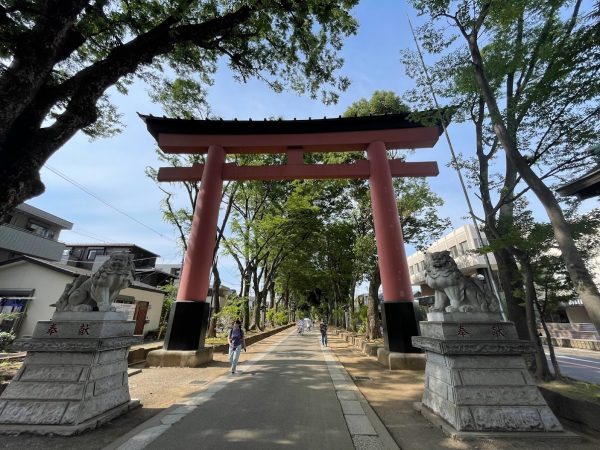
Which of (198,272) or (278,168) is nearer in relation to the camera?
(198,272)

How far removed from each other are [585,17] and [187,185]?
43.4ft

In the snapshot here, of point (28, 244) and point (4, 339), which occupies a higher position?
point (28, 244)

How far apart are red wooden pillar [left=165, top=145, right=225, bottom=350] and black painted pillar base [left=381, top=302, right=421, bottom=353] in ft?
19.7

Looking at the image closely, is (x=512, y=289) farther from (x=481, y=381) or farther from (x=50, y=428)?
(x=50, y=428)

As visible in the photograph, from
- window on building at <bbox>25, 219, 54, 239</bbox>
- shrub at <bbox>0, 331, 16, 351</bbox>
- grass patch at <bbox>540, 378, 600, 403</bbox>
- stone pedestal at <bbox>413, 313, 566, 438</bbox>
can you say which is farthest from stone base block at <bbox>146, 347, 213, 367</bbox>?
window on building at <bbox>25, 219, 54, 239</bbox>

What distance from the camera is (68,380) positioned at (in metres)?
3.91

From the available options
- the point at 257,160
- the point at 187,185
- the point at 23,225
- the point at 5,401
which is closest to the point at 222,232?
the point at 187,185

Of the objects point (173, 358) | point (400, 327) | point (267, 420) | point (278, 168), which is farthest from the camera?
point (278, 168)

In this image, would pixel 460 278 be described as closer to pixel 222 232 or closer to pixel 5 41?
pixel 5 41

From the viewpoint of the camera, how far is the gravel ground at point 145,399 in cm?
333

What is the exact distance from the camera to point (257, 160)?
1568 centimetres

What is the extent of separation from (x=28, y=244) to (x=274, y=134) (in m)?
18.4

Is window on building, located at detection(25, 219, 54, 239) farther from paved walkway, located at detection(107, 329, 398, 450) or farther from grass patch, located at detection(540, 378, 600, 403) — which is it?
grass patch, located at detection(540, 378, 600, 403)

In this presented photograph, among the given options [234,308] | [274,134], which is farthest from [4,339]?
[274,134]
